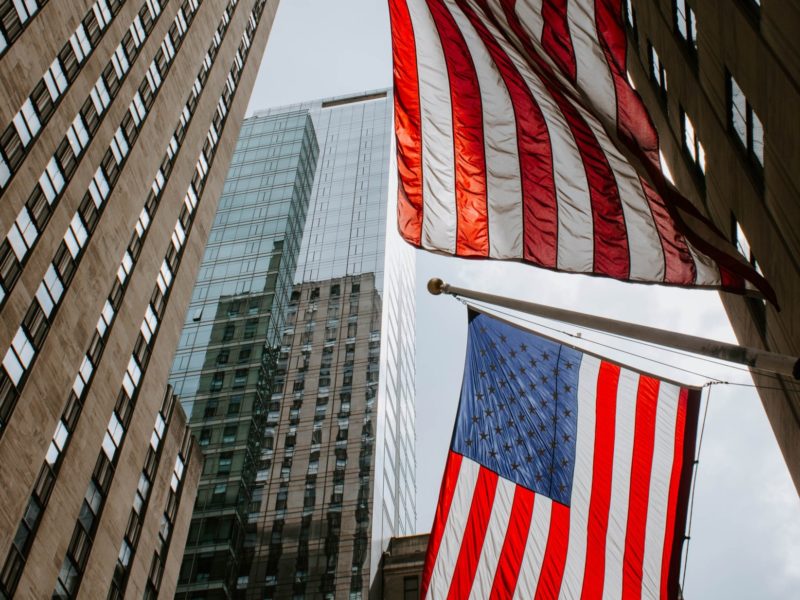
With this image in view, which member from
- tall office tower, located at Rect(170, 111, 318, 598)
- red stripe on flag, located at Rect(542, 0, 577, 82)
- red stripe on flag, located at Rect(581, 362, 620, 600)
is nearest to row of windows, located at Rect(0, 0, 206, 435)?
red stripe on flag, located at Rect(581, 362, 620, 600)

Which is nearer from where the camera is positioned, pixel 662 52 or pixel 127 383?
pixel 662 52

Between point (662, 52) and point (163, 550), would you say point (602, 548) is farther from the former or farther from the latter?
point (163, 550)

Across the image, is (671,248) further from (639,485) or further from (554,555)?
(554,555)

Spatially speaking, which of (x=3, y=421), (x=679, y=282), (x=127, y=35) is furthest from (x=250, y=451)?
(x=679, y=282)

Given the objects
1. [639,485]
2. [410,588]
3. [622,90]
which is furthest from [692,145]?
[410,588]

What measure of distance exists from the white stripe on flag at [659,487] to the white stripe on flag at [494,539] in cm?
221

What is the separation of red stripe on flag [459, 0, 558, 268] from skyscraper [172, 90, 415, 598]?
56658mm

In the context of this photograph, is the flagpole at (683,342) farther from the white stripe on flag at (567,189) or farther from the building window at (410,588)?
the building window at (410,588)

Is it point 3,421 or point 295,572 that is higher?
point 3,421

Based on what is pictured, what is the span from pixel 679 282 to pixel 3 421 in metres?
22.0

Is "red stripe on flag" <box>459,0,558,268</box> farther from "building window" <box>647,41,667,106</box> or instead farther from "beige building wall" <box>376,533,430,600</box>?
"beige building wall" <box>376,533,430,600</box>

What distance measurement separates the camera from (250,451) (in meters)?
75.2

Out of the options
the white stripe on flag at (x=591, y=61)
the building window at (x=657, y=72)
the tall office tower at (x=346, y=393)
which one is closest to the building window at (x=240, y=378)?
the tall office tower at (x=346, y=393)

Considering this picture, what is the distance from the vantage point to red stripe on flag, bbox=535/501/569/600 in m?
12.1
